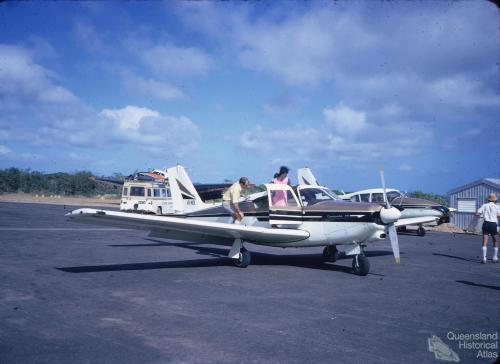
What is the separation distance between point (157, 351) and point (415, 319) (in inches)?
147

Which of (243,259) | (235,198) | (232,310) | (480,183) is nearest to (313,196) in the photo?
(235,198)

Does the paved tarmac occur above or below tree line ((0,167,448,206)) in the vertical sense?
below

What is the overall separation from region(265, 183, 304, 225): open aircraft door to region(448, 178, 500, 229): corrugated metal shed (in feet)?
72.3

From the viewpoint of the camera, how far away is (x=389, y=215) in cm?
880

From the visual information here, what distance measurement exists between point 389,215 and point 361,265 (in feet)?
4.72

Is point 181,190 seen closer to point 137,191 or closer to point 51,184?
point 137,191

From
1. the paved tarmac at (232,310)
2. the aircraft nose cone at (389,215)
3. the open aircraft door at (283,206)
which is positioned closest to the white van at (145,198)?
the paved tarmac at (232,310)

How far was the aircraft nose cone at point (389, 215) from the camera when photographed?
28.9 feet

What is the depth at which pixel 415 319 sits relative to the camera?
580 centimetres

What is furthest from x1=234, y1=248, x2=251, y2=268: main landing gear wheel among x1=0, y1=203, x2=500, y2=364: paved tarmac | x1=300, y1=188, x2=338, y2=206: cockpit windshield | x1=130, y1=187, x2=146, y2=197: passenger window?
x1=130, y1=187, x2=146, y2=197: passenger window

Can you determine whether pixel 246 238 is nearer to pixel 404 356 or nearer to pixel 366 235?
pixel 366 235

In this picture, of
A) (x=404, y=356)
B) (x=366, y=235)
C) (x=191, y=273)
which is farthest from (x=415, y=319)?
(x=191, y=273)

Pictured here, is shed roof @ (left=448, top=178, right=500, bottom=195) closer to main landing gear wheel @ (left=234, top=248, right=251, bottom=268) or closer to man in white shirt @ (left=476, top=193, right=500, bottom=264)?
man in white shirt @ (left=476, top=193, right=500, bottom=264)

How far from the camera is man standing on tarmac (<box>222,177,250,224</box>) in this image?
11.0 m
